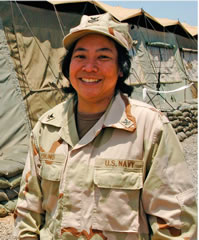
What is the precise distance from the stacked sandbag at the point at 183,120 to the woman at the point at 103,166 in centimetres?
671

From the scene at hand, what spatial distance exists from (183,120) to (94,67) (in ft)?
24.5

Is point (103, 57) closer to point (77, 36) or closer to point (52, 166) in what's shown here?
point (77, 36)

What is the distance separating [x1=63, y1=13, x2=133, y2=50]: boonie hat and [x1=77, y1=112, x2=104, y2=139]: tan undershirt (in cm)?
38

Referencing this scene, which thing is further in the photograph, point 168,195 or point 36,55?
point 36,55

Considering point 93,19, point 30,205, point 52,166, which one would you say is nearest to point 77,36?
point 93,19

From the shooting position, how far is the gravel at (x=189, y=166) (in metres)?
3.34

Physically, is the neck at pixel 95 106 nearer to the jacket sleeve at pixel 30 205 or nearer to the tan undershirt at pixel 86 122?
the tan undershirt at pixel 86 122

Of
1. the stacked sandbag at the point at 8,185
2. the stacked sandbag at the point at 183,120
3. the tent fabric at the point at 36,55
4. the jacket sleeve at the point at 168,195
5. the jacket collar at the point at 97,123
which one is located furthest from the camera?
the stacked sandbag at the point at 183,120

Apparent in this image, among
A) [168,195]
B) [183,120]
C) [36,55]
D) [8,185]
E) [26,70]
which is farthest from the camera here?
[183,120]

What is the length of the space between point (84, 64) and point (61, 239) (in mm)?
829

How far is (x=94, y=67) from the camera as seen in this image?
1.53m

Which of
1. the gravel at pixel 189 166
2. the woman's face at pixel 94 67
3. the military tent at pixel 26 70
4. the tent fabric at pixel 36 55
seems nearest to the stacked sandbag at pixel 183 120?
the gravel at pixel 189 166

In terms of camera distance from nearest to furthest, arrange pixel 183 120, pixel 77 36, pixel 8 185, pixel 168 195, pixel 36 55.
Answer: pixel 168 195 < pixel 77 36 < pixel 8 185 < pixel 36 55 < pixel 183 120

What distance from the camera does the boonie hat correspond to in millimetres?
1531
